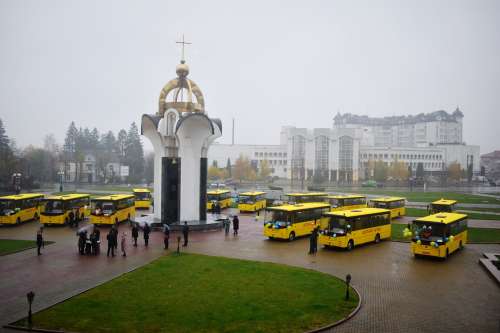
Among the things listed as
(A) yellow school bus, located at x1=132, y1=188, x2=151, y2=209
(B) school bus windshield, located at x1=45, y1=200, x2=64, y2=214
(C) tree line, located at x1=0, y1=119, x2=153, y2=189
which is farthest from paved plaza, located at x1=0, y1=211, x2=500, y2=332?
(C) tree line, located at x1=0, y1=119, x2=153, y2=189

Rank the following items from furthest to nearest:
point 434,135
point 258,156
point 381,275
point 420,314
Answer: point 434,135, point 258,156, point 381,275, point 420,314

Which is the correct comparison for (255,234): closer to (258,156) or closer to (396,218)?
(396,218)

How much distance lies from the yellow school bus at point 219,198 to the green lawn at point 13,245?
18.9m

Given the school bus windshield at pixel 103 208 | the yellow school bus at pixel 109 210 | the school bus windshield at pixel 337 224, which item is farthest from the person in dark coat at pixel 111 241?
the school bus windshield at pixel 337 224

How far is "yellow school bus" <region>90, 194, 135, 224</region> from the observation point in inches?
1192

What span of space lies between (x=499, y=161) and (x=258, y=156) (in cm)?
12144

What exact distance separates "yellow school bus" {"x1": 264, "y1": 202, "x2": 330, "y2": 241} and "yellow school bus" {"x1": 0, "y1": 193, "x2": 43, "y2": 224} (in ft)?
61.7

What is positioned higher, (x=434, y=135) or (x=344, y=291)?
(x=434, y=135)

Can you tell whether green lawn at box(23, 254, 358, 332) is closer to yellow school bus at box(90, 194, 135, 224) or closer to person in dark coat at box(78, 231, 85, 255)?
person in dark coat at box(78, 231, 85, 255)

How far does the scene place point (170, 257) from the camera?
66.9 ft

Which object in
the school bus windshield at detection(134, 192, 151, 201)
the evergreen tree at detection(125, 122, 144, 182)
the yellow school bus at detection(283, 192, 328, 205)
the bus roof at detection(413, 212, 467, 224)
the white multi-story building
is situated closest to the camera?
the bus roof at detection(413, 212, 467, 224)

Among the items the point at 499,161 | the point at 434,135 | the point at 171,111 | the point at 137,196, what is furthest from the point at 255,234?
the point at 499,161

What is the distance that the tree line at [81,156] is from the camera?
270ft

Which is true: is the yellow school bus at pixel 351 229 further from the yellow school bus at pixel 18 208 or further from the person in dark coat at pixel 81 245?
the yellow school bus at pixel 18 208
